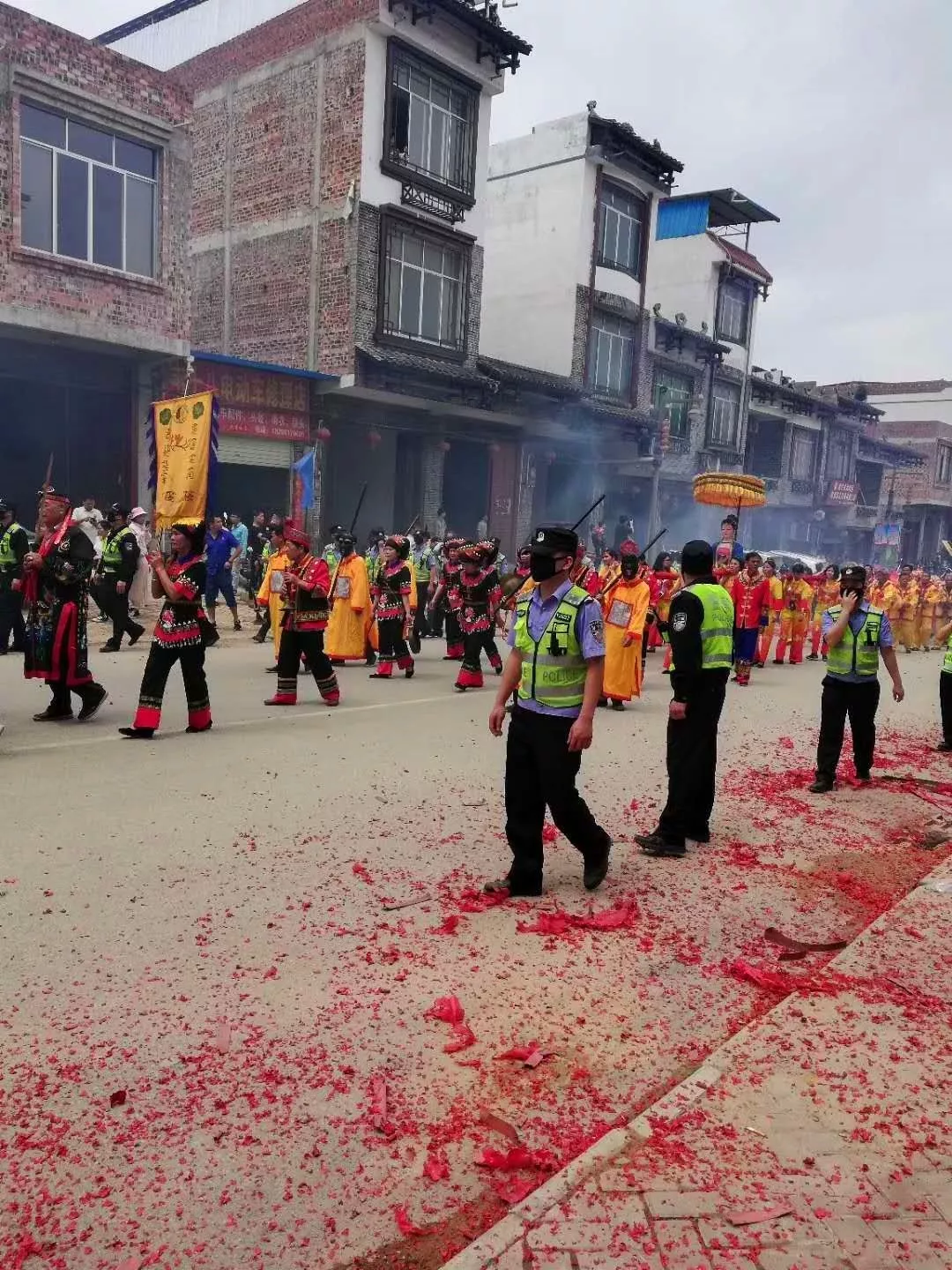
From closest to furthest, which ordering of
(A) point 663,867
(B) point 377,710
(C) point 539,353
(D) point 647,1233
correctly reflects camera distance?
(D) point 647,1233
(A) point 663,867
(B) point 377,710
(C) point 539,353

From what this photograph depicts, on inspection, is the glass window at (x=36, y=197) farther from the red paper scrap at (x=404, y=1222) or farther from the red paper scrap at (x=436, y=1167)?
the red paper scrap at (x=404, y=1222)

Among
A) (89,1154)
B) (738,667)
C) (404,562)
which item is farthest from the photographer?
(738,667)

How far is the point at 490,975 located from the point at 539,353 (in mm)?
28721

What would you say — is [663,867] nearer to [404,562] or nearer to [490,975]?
[490,975]

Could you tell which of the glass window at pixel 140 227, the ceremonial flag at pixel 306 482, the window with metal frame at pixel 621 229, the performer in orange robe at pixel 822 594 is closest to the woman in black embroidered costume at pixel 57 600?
the glass window at pixel 140 227

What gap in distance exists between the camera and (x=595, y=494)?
32.8 metres

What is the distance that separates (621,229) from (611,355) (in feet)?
13.1

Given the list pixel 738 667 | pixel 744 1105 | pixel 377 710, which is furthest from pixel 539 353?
pixel 744 1105

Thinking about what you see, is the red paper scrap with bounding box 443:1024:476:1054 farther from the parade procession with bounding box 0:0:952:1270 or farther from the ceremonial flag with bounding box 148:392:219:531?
the ceremonial flag with bounding box 148:392:219:531

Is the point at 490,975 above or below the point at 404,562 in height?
below

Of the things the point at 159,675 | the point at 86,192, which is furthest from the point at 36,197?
the point at 159,675

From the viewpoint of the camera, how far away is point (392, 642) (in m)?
11.9

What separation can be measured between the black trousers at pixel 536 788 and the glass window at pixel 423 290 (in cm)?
1977

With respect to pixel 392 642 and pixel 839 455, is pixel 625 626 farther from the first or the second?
pixel 839 455
